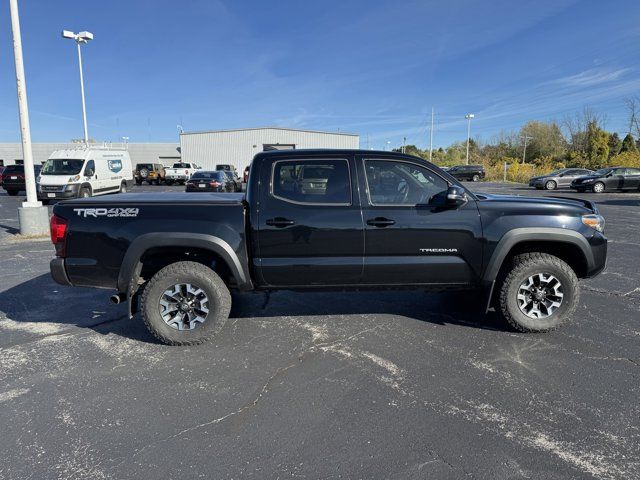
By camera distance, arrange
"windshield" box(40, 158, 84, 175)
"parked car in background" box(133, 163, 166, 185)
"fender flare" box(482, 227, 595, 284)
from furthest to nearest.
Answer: "parked car in background" box(133, 163, 166, 185)
"windshield" box(40, 158, 84, 175)
"fender flare" box(482, 227, 595, 284)

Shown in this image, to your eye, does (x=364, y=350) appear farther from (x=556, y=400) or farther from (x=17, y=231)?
(x=17, y=231)

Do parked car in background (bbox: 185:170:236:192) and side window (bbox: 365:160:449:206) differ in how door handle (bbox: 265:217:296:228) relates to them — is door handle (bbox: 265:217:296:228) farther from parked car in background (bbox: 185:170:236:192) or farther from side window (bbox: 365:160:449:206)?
parked car in background (bbox: 185:170:236:192)

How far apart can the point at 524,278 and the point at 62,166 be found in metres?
19.0

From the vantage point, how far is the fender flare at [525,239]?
13.2 ft

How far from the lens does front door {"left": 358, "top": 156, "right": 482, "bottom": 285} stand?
3.97 meters

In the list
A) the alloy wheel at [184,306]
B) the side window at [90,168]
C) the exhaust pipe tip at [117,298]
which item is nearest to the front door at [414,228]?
the alloy wheel at [184,306]

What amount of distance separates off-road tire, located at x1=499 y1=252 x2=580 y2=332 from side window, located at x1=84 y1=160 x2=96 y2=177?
18.4 m

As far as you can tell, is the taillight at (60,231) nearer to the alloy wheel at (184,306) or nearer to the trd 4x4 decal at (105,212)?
the trd 4x4 decal at (105,212)

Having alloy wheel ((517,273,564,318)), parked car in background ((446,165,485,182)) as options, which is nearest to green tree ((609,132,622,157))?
parked car in background ((446,165,485,182))

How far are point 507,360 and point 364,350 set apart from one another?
1277 millimetres

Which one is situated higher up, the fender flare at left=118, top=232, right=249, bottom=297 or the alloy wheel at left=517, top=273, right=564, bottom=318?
the fender flare at left=118, top=232, right=249, bottom=297

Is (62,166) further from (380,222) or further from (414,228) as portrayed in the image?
(414,228)

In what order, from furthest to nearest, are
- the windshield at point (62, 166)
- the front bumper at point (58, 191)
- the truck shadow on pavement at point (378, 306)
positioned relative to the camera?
1. the windshield at point (62, 166)
2. the front bumper at point (58, 191)
3. the truck shadow on pavement at point (378, 306)

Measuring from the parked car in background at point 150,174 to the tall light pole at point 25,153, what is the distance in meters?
23.4
